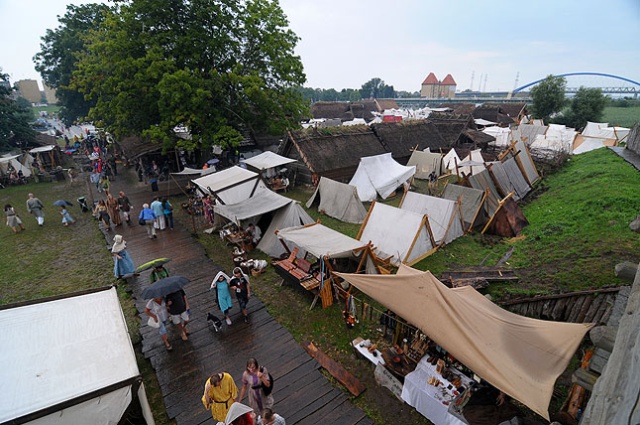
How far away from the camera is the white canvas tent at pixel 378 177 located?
16656mm

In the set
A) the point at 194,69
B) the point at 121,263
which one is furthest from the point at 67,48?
the point at 121,263

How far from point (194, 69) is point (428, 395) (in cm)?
1803

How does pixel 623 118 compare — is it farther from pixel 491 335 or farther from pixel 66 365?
pixel 66 365

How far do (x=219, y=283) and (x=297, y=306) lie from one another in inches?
91.3

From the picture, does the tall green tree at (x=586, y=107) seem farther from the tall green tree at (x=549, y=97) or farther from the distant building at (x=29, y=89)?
the distant building at (x=29, y=89)

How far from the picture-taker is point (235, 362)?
651 cm

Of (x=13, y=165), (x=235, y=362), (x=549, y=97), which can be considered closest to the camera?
(x=235, y=362)

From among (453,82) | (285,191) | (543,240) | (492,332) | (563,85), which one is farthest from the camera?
(453,82)

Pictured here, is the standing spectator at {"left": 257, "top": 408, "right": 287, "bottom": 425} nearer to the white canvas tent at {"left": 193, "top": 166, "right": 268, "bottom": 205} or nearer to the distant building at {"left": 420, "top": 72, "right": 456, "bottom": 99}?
the white canvas tent at {"left": 193, "top": 166, "right": 268, "bottom": 205}

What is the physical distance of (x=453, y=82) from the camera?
363 ft

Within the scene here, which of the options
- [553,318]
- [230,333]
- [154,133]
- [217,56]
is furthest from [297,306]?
[217,56]

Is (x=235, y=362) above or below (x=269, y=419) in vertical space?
below

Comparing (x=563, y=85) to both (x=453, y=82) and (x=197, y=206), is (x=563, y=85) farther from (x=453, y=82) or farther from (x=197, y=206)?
(x=453, y=82)

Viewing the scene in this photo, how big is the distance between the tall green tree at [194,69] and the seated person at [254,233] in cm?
675
